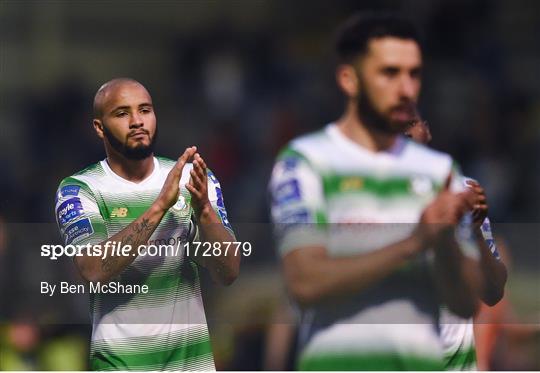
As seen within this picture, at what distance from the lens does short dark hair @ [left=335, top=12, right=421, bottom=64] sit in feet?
15.8

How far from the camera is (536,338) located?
4980 mm

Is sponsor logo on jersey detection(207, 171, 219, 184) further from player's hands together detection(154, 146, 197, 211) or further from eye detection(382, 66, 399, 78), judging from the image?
eye detection(382, 66, 399, 78)

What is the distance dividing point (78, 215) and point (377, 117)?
3.97 feet

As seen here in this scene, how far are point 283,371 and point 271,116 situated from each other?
99 centimetres

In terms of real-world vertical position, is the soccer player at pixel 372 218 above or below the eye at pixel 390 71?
below

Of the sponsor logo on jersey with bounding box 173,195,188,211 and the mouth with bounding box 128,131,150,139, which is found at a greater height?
the mouth with bounding box 128,131,150,139

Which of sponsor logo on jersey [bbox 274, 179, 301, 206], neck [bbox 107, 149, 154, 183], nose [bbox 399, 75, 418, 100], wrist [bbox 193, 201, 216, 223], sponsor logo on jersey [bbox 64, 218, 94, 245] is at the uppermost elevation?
nose [bbox 399, 75, 418, 100]

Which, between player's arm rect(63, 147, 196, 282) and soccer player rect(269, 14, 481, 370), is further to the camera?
player's arm rect(63, 147, 196, 282)

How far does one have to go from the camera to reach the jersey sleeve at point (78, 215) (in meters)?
4.90

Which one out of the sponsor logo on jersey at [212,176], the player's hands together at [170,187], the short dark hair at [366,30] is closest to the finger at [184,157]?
the player's hands together at [170,187]

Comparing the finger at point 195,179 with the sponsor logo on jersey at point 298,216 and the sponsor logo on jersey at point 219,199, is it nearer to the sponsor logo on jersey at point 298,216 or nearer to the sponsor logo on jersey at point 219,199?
the sponsor logo on jersey at point 219,199

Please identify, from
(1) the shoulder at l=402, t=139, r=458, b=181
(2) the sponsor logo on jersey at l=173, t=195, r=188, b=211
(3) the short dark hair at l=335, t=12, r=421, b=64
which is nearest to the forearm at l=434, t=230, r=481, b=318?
(1) the shoulder at l=402, t=139, r=458, b=181

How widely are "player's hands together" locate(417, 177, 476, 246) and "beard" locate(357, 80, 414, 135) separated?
0.28 meters

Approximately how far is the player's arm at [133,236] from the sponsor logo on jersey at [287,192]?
0.37 meters
